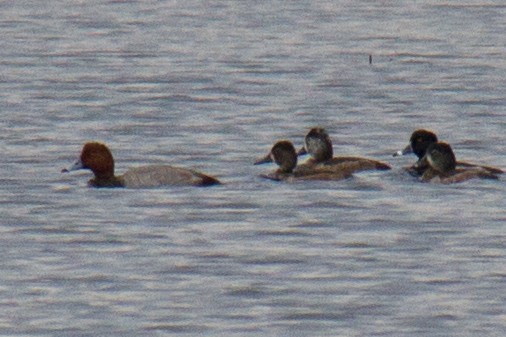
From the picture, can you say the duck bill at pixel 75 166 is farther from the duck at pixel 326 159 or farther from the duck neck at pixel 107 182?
the duck at pixel 326 159

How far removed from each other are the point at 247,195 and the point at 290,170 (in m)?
1.28

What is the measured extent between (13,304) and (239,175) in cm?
549

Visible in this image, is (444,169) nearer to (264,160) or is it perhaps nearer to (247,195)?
(264,160)

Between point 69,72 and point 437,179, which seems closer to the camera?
point 437,179

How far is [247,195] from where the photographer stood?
15.2m

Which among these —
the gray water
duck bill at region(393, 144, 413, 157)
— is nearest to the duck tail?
the gray water

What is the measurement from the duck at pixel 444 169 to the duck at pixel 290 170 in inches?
25.5

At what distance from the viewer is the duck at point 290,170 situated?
16156mm

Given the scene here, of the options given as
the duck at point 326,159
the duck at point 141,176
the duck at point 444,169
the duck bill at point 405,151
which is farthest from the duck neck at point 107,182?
the duck bill at point 405,151

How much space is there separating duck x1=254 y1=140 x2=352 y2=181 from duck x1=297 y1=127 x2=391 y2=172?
3.1 inches

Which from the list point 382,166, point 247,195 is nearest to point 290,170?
point 382,166

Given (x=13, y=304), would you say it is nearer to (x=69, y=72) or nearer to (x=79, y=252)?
(x=79, y=252)

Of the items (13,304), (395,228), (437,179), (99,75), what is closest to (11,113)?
(99,75)

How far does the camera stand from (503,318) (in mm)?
10711
